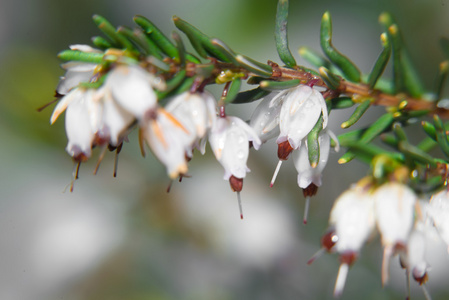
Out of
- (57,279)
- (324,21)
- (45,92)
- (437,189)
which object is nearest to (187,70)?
(324,21)

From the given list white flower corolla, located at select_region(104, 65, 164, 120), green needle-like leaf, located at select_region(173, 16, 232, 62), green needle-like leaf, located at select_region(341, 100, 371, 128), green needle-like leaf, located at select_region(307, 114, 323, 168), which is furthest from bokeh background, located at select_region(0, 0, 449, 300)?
white flower corolla, located at select_region(104, 65, 164, 120)

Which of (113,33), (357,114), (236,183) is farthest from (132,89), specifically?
(357,114)

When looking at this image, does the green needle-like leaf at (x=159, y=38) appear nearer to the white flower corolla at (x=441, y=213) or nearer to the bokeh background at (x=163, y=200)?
the white flower corolla at (x=441, y=213)

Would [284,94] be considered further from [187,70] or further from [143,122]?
[143,122]

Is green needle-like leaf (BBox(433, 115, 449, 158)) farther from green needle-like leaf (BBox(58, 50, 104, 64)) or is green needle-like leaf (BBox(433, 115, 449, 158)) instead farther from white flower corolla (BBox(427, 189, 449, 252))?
green needle-like leaf (BBox(58, 50, 104, 64))

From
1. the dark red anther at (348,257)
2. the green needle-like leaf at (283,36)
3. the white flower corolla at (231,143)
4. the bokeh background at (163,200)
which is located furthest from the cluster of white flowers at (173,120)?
the bokeh background at (163,200)

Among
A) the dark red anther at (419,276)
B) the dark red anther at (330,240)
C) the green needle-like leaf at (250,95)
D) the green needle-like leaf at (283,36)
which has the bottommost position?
the dark red anther at (419,276)
